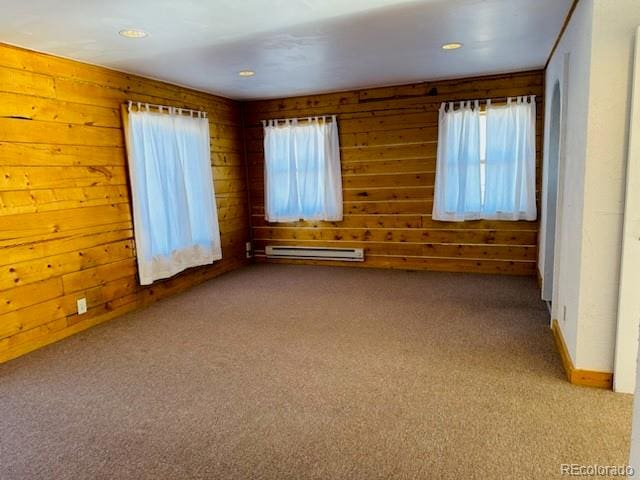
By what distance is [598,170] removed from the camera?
7.88 feet

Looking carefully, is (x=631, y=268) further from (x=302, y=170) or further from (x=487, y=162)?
(x=302, y=170)

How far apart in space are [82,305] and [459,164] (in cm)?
415

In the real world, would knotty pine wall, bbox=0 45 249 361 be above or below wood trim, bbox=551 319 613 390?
above

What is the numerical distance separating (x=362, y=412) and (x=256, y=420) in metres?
0.57

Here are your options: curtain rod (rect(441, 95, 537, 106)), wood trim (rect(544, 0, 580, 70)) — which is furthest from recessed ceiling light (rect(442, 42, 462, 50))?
curtain rod (rect(441, 95, 537, 106))

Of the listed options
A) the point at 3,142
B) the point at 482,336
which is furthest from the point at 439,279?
the point at 3,142

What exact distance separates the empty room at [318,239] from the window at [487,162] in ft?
0.08

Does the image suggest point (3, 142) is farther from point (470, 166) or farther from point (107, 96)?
point (470, 166)

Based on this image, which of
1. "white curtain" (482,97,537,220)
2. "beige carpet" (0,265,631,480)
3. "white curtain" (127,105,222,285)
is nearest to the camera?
"beige carpet" (0,265,631,480)

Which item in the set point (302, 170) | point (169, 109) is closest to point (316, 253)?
point (302, 170)

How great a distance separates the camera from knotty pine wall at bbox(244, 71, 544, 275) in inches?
204

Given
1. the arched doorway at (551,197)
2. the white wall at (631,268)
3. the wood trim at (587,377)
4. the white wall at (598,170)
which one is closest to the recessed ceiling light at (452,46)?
the arched doorway at (551,197)

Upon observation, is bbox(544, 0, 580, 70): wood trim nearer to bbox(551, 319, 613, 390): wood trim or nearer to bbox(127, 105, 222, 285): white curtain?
bbox(551, 319, 613, 390): wood trim

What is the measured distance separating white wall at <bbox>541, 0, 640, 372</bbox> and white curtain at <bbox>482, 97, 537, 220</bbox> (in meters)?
2.20
